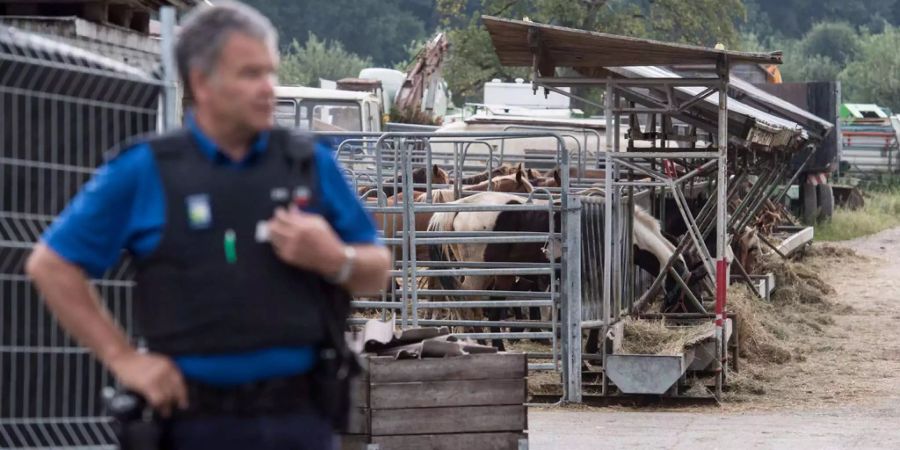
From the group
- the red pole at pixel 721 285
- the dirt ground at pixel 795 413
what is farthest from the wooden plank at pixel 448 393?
the red pole at pixel 721 285

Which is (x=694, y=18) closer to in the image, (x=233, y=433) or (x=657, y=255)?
(x=657, y=255)

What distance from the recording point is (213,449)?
3.37m

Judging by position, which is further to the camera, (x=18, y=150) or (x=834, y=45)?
(x=834, y=45)

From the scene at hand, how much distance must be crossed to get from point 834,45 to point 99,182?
93.9m

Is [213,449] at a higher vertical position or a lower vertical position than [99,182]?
lower

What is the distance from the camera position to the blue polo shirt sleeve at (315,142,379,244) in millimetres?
3522

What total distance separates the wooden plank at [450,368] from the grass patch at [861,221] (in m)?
22.7

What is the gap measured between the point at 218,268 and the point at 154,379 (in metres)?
0.27

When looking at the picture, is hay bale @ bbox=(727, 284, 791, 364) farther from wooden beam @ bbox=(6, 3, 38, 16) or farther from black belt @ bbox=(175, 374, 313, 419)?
black belt @ bbox=(175, 374, 313, 419)

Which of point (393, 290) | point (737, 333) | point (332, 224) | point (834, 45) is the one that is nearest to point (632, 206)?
point (737, 333)

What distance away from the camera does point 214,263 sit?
3.36 metres

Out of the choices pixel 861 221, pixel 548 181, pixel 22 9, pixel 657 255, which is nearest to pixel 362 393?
pixel 22 9

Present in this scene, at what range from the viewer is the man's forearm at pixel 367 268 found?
11.3 feet

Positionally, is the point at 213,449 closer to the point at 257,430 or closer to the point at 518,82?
the point at 257,430
